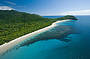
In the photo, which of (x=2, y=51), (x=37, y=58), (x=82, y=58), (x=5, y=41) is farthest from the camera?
(x=5, y=41)

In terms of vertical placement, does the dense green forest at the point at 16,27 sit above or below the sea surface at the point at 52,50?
above

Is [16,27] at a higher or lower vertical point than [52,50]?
higher

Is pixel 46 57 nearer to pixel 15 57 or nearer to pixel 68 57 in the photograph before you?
pixel 68 57

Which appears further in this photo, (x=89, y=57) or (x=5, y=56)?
(x=5, y=56)

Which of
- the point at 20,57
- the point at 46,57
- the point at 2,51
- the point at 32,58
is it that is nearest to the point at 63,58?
the point at 46,57

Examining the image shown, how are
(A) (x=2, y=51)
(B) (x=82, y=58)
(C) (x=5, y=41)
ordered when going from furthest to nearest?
(C) (x=5, y=41) → (A) (x=2, y=51) → (B) (x=82, y=58)

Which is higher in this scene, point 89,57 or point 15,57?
point 89,57

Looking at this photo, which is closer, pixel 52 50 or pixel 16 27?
pixel 52 50

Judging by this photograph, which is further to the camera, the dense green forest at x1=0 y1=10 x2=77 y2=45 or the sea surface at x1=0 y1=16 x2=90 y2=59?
the dense green forest at x1=0 y1=10 x2=77 y2=45

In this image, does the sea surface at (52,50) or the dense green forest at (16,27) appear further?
the dense green forest at (16,27)

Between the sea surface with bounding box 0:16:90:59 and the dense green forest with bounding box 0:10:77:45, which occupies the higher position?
the dense green forest with bounding box 0:10:77:45
